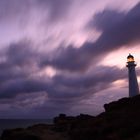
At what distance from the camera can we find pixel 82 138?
3231 centimetres

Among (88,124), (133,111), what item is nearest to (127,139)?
(133,111)

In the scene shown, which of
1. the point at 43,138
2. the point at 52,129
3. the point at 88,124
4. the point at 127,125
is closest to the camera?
the point at 127,125

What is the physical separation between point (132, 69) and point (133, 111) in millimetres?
19817

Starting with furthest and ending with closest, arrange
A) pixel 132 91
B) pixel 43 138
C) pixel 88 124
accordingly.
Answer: pixel 132 91
pixel 43 138
pixel 88 124

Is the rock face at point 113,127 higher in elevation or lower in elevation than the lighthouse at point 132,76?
lower

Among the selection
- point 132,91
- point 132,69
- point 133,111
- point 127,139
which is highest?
point 132,69

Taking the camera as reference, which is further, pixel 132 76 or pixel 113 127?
pixel 132 76

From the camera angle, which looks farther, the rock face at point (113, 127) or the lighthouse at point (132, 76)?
the lighthouse at point (132, 76)

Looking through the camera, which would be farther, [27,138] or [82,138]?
[27,138]

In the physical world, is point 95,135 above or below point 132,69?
below

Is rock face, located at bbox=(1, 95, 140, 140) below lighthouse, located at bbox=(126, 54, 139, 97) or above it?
below

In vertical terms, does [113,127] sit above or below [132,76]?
below

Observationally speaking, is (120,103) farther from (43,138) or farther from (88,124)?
(43,138)

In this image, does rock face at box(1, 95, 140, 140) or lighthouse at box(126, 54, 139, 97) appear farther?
lighthouse at box(126, 54, 139, 97)
